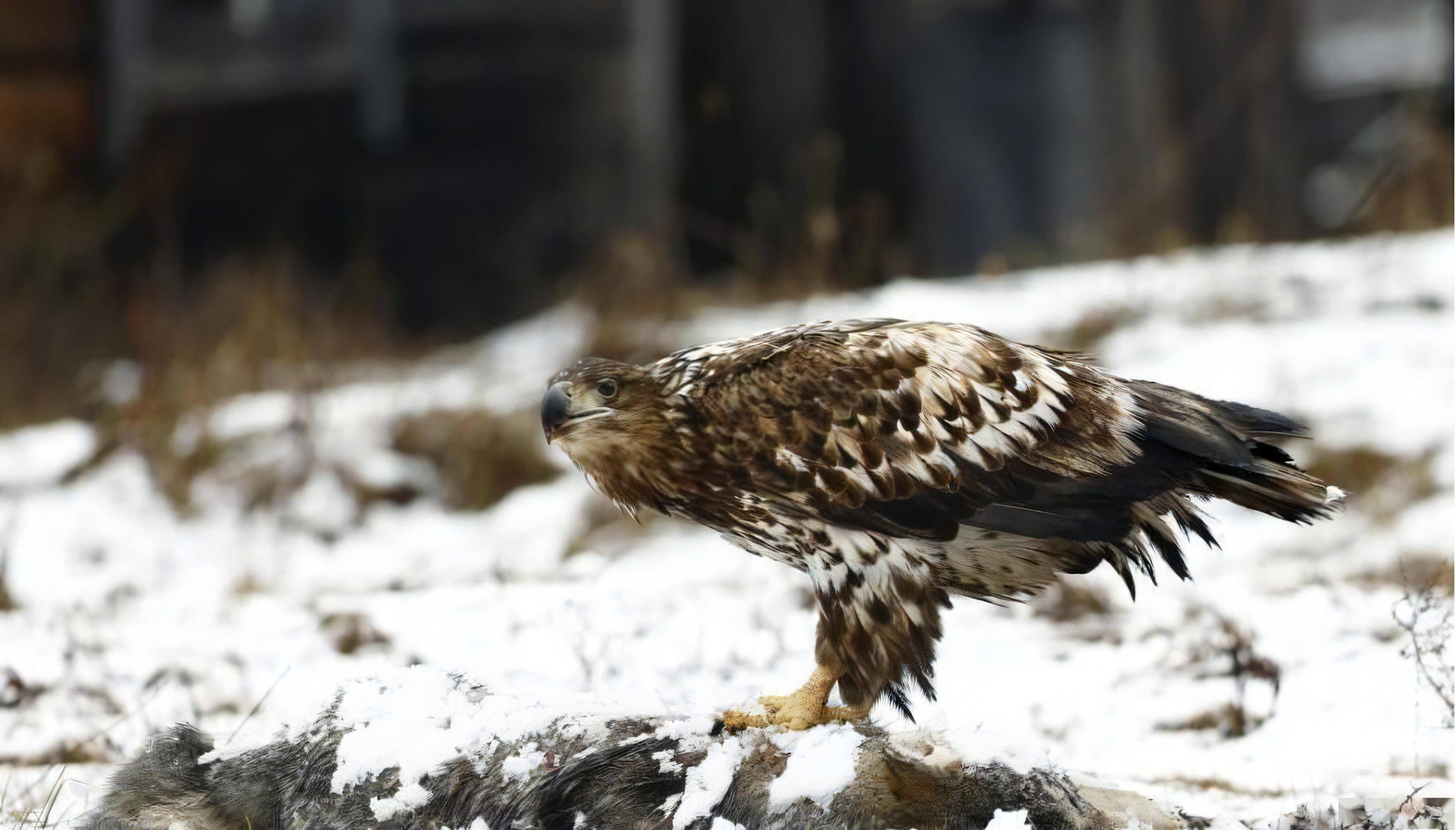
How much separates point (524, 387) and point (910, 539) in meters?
4.98

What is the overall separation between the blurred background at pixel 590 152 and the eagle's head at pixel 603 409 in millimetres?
5597

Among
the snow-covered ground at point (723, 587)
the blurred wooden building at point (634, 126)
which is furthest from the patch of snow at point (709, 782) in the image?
the blurred wooden building at point (634, 126)

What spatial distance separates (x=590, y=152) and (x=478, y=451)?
3.96 m

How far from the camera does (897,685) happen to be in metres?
3.03

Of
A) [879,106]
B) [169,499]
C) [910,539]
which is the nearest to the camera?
[910,539]

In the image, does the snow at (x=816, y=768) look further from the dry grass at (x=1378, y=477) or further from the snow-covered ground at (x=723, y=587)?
the dry grass at (x=1378, y=477)

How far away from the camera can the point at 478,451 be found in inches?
269

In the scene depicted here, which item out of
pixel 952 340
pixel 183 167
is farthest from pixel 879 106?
pixel 952 340

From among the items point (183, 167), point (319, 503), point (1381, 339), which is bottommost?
point (319, 503)

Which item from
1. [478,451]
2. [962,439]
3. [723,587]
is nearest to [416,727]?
[962,439]

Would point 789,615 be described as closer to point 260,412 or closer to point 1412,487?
point 1412,487

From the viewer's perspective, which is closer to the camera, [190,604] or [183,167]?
[190,604]

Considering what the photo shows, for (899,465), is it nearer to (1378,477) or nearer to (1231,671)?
(1231,671)

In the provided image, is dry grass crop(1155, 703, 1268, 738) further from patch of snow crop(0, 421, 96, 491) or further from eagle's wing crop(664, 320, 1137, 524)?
patch of snow crop(0, 421, 96, 491)
